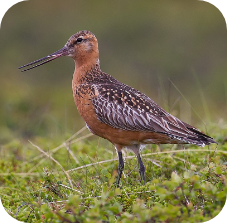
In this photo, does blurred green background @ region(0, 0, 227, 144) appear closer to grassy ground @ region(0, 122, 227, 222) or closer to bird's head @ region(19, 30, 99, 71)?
grassy ground @ region(0, 122, 227, 222)

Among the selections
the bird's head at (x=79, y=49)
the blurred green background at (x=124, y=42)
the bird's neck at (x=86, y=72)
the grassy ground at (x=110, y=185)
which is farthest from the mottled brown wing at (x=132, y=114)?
the blurred green background at (x=124, y=42)

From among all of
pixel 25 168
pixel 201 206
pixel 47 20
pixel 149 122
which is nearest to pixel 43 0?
pixel 47 20

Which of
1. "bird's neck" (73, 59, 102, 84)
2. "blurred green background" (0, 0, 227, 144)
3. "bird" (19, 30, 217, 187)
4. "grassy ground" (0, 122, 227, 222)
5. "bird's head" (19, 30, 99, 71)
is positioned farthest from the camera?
"blurred green background" (0, 0, 227, 144)

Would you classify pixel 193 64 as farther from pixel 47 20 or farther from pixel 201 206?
pixel 201 206

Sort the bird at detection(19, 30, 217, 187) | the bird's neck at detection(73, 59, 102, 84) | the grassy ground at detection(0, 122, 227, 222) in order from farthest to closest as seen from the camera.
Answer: the bird's neck at detection(73, 59, 102, 84), the bird at detection(19, 30, 217, 187), the grassy ground at detection(0, 122, 227, 222)

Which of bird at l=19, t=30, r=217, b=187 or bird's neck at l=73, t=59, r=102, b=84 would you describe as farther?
bird's neck at l=73, t=59, r=102, b=84

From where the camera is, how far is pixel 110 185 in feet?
15.1

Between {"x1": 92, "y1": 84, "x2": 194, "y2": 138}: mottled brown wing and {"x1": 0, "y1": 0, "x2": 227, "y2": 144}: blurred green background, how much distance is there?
8.29 m

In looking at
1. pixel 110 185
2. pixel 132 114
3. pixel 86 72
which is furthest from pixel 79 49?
pixel 110 185

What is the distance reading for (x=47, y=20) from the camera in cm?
1828

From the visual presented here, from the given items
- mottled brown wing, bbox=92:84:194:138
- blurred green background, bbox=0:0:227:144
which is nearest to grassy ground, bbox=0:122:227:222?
mottled brown wing, bbox=92:84:194:138

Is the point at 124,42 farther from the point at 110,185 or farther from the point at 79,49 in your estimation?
the point at 110,185

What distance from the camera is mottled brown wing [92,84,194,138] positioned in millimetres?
6160

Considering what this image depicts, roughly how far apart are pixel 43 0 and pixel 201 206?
14.4m
